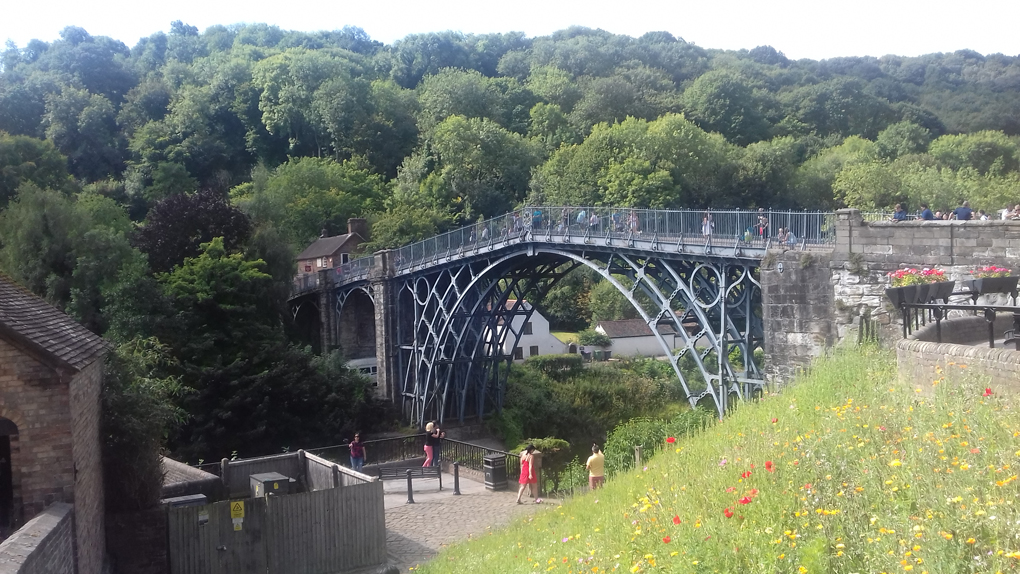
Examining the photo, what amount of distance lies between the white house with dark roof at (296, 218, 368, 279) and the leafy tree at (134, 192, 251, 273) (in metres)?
8.25

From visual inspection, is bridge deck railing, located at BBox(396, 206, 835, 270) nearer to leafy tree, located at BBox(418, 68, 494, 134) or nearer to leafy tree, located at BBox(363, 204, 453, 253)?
leafy tree, located at BBox(363, 204, 453, 253)

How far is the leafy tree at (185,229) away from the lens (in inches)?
1280

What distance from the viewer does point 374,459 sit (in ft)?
76.9

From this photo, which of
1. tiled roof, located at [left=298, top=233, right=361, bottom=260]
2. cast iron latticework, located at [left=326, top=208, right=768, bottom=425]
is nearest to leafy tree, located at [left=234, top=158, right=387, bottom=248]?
tiled roof, located at [left=298, top=233, right=361, bottom=260]

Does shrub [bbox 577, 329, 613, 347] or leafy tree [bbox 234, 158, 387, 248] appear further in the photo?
shrub [bbox 577, 329, 613, 347]

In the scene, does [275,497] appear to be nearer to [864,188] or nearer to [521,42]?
[864,188]

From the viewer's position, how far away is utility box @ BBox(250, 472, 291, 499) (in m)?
14.1

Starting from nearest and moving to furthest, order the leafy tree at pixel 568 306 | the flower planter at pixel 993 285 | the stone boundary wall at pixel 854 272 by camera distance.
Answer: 1. the flower planter at pixel 993 285
2. the stone boundary wall at pixel 854 272
3. the leafy tree at pixel 568 306

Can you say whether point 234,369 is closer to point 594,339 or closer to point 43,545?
point 43,545

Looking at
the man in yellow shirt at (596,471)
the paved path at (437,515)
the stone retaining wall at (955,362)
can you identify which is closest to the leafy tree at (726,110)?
the paved path at (437,515)

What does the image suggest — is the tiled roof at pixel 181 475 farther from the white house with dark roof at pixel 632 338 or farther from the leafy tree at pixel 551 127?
the leafy tree at pixel 551 127

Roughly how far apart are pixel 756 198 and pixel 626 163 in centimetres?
816

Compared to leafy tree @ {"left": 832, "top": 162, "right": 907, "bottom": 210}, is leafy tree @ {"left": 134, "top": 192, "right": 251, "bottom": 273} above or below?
below

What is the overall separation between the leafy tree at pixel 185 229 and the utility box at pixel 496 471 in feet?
60.0
